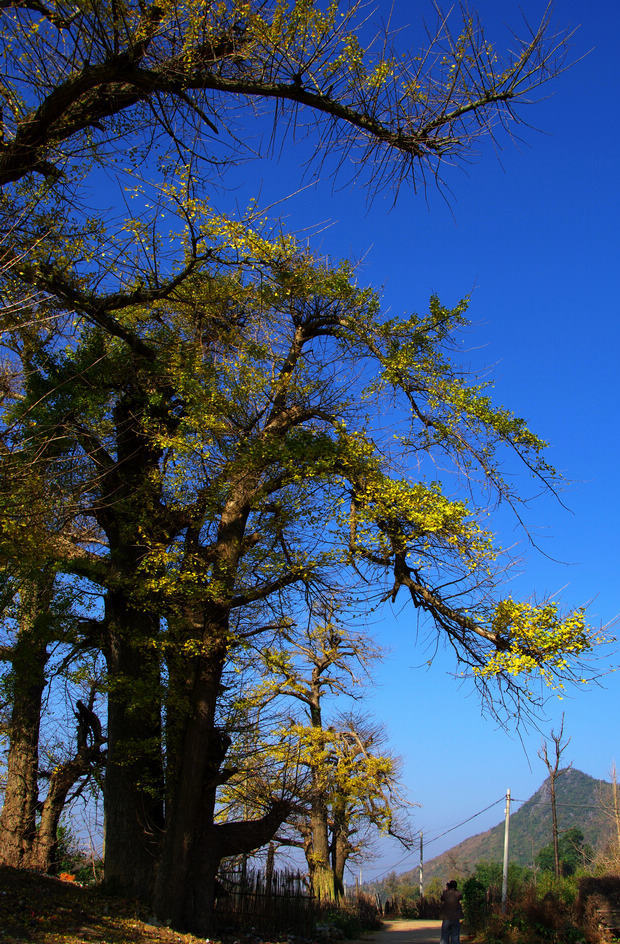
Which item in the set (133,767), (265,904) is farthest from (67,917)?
(265,904)

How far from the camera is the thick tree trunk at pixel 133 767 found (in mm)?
9688

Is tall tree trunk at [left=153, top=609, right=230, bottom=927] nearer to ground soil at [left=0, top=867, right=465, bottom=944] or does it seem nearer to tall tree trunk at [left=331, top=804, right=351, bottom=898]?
ground soil at [left=0, top=867, right=465, bottom=944]

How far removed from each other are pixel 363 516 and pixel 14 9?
241 inches

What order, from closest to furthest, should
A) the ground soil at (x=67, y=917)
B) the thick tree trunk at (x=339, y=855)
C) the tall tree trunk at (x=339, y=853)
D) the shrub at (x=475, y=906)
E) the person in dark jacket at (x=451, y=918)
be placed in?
1. the ground soil at (x=67, y=917)
2. the person in dark jacket at (x=451, y=918)
3. the shrub at (x=475, y=906)
4. the tall tree trunk at (x=339, y=853)
5. the thick tree trunk at (x=339, y=855)

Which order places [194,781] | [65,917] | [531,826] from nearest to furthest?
[65,917], [194,781], [531,826]

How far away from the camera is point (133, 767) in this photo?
10328mm

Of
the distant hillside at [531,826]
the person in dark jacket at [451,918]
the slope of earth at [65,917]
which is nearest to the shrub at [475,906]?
the person in dark jacket at [451,918]

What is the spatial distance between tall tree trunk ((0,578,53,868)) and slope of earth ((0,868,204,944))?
275 centimetres

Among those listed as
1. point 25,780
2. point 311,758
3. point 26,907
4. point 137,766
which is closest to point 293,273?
point 137,766

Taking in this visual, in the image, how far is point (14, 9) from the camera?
432 centimetres

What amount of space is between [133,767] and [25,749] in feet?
11.5

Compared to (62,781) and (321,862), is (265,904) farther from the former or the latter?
(321,862)

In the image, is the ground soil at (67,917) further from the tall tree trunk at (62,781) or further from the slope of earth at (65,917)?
the tall tree trunk at (62,781)

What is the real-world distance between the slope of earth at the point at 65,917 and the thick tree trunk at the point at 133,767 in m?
0.56
